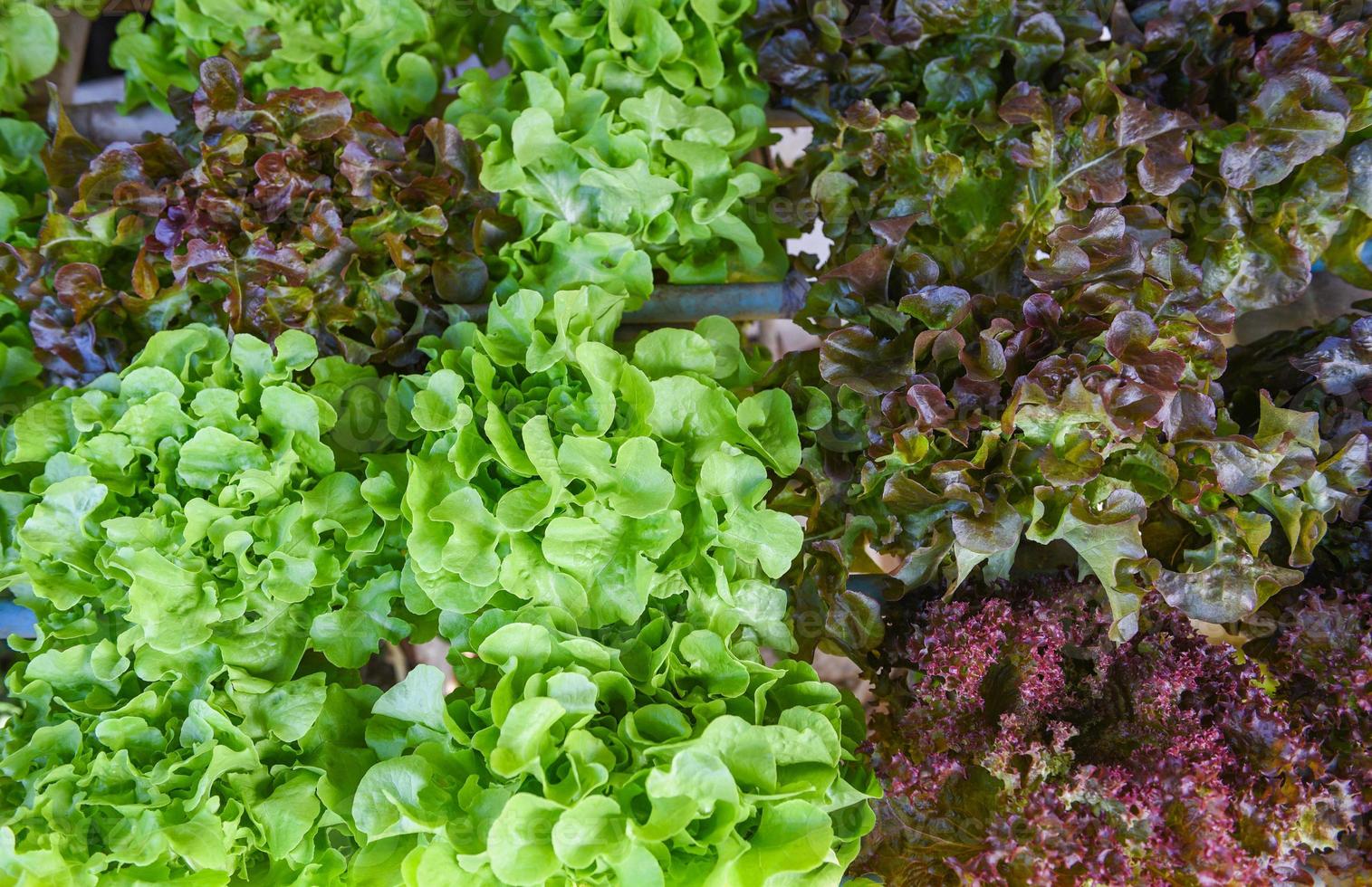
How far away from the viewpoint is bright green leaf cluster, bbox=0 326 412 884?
99cm

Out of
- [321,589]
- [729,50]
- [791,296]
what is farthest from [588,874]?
[729,50]

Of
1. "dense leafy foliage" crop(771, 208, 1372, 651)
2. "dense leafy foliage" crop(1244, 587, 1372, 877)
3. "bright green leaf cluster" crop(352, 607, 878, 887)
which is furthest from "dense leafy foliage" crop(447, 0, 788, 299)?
"dense leafy foliage" crop(1244, 587, 1372, 877)

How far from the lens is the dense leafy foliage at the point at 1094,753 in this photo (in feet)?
2.99

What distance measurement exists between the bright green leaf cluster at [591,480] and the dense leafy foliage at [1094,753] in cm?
22

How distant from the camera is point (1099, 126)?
108 centimetres

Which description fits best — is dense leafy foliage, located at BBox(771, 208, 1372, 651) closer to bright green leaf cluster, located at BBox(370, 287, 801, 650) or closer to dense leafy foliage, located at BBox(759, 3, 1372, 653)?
dense leafy foliage, located at BBox(759, 3, 1372, 653)

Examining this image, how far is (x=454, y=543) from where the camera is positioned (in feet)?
3.24

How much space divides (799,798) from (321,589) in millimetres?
627

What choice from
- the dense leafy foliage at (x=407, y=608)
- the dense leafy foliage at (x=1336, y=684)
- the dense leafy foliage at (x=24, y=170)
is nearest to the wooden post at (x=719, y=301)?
the dense leafy foliage at (x=407, y=608)

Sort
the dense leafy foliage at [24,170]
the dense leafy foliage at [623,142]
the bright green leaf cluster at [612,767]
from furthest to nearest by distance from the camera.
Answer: the dense leafy foliage at [24,170] < the dense leafy foliage at [623,142] < the bright green leaf cluster at [612,767]

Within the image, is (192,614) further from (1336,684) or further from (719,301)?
(1336,684)

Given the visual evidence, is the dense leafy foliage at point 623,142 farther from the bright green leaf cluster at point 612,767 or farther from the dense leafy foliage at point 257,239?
the bright green leaf cluster at point 612,767

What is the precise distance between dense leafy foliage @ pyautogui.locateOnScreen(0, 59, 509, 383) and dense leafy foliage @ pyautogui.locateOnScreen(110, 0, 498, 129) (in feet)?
0.53

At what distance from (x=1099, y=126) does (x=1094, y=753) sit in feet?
2.41
